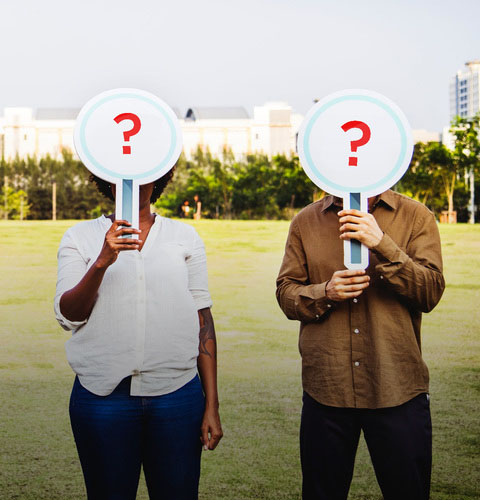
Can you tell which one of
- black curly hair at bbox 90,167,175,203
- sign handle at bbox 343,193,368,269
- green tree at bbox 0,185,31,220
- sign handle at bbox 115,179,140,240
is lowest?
sign handle at bbox 343,193,368,269

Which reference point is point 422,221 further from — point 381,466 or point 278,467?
point 278,467

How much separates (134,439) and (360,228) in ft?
2.18

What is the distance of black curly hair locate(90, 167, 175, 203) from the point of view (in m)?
1.76

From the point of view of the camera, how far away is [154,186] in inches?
71.0

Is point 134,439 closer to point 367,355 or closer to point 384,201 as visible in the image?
point 367,355

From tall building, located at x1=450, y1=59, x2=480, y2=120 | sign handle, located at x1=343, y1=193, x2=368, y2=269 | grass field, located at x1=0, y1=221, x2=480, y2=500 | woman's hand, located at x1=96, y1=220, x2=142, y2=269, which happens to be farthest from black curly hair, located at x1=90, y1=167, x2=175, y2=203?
tall building, located at x1=450, y1=59, x2=480, y2=120

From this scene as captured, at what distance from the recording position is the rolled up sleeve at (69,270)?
5.30ft

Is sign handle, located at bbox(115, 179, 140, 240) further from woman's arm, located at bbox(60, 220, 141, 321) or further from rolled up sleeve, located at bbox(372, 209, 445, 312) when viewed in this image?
rolled up sleeve, located at bbox(372, 209, 445, 312)

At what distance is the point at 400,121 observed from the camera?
67.7 inches

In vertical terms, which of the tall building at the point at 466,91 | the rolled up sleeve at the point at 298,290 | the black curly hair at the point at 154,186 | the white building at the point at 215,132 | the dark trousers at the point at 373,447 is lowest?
the dark trousers at the point at 373,447

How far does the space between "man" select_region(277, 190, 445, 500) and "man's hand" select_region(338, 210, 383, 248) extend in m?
0.09

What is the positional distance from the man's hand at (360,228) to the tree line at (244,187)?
21.5 meters

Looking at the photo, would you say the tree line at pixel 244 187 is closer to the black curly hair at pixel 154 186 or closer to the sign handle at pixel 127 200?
the black curly hair at pixel 154 186

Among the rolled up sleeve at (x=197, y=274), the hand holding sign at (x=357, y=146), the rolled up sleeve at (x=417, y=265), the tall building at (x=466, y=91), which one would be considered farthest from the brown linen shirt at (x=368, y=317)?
the tall building at (x=466, y=91)
